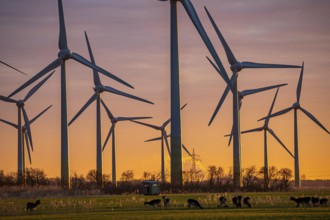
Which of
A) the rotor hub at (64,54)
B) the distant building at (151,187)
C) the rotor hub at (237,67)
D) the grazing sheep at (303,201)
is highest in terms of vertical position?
the rotor hub at (64,54)

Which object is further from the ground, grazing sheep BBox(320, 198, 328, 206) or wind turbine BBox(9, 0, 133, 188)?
wind turbine BBox(9, 0, 133, 188)

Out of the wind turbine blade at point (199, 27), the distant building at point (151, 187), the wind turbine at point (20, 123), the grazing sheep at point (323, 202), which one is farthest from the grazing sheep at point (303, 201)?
the wind turbine at point (20, 123)

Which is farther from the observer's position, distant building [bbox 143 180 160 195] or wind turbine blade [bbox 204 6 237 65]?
wind turbine blade [bbox 204 6 237 65]

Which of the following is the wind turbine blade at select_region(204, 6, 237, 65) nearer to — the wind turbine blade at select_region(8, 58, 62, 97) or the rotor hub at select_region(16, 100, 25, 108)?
the wind turbine blade at select_region(8, 58, 62, 97)

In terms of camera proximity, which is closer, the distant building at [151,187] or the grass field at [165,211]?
the grass field at [165,211]

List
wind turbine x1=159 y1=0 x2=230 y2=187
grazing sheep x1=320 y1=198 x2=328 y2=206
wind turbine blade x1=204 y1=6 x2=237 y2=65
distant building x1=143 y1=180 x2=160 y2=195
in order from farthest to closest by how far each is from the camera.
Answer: wind turbine blade x1=204 y1=6 x2=237 y2=65, wind turbine x1=159 y1=0 x2=230 y2=187, distant building x1=143 y1=180 x2=160 y2=195, grazing sheep x1=320 y1=198 x2=328 y2=206

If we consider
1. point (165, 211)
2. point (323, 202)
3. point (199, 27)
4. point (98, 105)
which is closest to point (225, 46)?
point (98, 105)

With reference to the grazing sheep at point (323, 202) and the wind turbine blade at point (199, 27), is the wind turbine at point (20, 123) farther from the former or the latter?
the grazing sheep at point (323, 202)

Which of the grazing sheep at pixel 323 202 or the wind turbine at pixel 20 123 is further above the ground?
the wind turbine at pixel 20 123

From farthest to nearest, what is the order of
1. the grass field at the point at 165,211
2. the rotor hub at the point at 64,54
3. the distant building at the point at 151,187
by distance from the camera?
the rotor hub at the point at 64,54, the distant building at the point at 151,187, the grass field at the point at 165,211

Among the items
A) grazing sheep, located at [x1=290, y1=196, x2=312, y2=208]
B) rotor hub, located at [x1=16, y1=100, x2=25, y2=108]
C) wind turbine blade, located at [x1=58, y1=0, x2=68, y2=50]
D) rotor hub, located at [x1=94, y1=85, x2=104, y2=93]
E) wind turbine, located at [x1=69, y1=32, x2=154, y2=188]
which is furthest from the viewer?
rotor hub, located at [x1=16, y1=100, x2=25, y2=108]

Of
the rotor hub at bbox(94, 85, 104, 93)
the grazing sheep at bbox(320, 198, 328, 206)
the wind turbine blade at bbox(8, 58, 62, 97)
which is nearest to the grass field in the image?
the grazing sheep at bbox(320, 198, 328, 206)

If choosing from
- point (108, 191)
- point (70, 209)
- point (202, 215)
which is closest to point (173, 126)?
point (108, 191)

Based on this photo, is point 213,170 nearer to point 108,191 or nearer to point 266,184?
point 266,184
